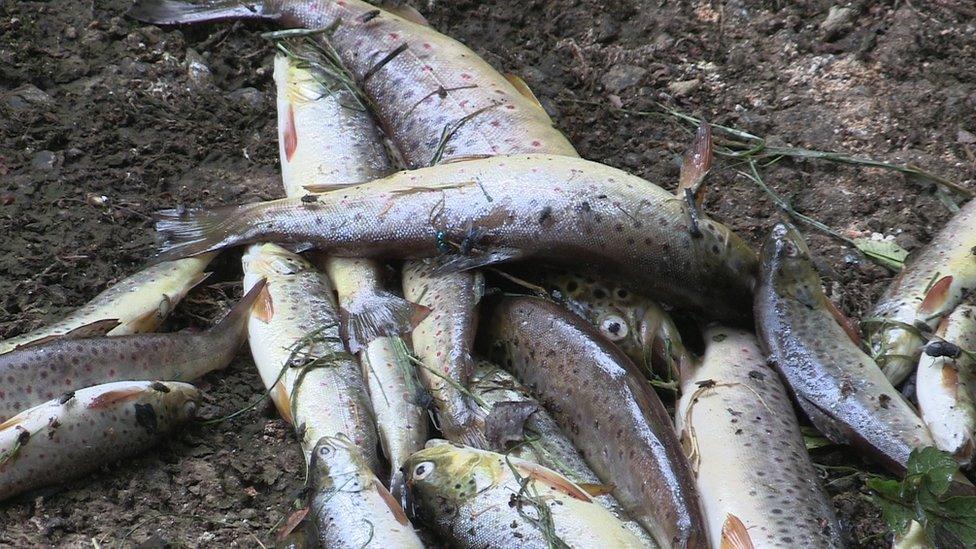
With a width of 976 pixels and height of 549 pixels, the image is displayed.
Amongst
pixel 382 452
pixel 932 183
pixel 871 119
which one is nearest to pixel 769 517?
pixel 382 452

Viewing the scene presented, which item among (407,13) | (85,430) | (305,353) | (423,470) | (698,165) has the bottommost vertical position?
(85,430)

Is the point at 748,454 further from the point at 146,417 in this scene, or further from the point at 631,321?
the point at 146,417

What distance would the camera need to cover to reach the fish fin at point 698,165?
16.1 feet

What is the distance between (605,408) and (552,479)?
1.54 ft

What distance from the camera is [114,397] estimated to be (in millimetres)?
4379

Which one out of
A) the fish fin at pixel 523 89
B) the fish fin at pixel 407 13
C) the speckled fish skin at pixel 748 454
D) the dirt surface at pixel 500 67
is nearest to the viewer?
the speckled fish skin at pixel 748 454

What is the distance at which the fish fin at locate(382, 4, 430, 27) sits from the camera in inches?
253

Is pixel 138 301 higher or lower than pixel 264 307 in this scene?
lower

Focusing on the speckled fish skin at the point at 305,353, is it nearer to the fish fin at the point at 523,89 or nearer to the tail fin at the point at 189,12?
the fish fin at the point at 523,89

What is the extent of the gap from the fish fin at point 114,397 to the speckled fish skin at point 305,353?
1.89 ft

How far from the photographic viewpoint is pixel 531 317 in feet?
15.3

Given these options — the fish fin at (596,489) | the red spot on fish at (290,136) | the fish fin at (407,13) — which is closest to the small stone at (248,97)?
the red spot on fish at (290,136)

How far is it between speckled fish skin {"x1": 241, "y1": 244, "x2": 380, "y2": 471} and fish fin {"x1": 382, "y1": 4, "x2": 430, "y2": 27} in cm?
204

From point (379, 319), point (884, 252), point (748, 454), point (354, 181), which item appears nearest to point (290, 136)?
point (354, 181)
